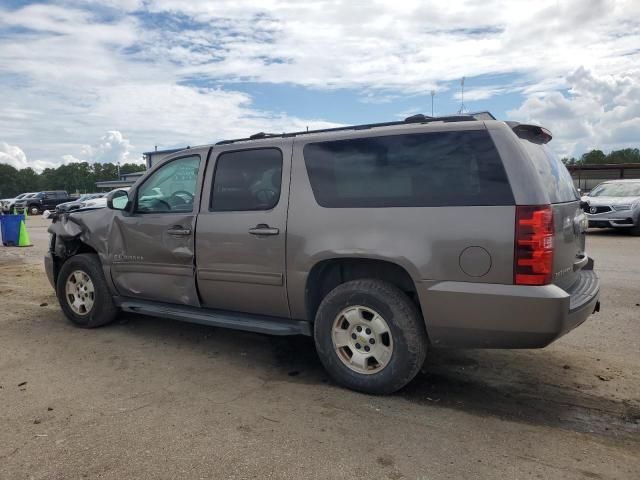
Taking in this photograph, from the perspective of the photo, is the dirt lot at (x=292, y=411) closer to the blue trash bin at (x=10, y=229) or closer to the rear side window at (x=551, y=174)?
the rear side window at (x=551, y=174)

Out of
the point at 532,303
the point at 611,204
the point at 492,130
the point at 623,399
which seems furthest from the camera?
the point at 611,204

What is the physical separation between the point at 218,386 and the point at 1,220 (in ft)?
46.2

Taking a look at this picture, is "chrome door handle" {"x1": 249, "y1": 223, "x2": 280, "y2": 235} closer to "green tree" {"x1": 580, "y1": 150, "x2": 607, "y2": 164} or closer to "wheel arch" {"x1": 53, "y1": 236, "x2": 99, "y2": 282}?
"wheel arch" {"x1": 53, "y1": 236, "x2": 99, "y2": 282}

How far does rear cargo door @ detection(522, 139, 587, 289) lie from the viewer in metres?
3.41

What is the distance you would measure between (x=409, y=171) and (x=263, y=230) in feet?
4.14

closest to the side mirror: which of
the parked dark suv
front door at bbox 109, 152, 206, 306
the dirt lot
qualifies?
front door at bbox 109, 152, 206, 306

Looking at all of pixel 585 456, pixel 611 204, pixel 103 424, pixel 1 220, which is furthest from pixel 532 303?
pixel 1 220

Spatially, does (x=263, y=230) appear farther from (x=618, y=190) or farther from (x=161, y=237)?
(x=618, y=190)

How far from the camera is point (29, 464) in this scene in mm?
2914

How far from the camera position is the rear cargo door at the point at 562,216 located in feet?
11.2

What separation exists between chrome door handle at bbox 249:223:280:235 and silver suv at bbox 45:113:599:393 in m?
0.01

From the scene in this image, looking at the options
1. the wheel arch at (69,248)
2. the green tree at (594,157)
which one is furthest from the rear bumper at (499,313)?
the green tree at (594,157)

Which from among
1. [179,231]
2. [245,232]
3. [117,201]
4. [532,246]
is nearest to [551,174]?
[532,246]

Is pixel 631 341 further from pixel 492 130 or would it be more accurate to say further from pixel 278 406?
pixel 278 406
